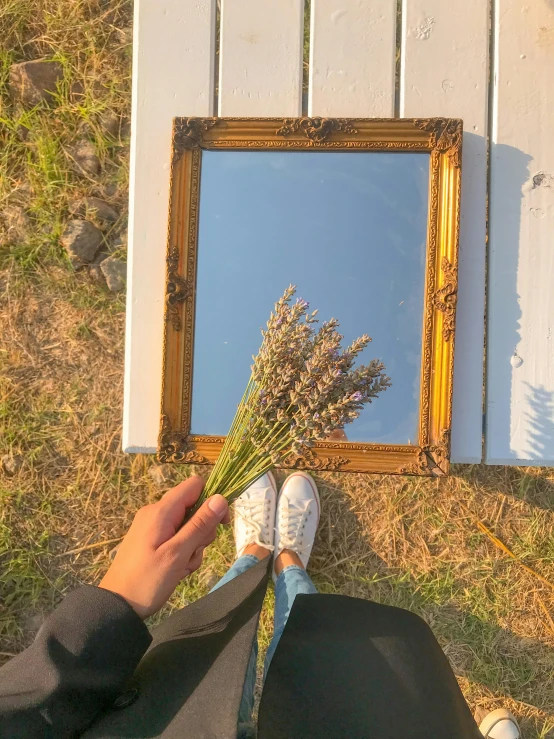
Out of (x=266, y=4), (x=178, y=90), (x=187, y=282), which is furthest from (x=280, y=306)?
(x=266, y=4)

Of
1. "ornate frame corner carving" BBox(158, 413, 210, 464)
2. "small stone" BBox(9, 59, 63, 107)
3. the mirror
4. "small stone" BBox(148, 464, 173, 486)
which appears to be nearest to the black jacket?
"ornate frame corner carving" BBox(158, 413, 210, 464)

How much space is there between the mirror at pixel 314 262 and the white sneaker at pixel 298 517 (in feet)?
1.76

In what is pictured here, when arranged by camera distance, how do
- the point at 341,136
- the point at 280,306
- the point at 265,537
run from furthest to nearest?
the point at 265,537
the point at 341,136
the point at 280,306

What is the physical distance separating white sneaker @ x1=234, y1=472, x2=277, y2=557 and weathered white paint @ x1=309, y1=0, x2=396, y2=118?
1264 millimetres

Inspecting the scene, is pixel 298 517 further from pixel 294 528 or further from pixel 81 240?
pixel 81 240

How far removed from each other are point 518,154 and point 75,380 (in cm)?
169

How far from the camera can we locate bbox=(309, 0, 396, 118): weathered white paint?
1.46m

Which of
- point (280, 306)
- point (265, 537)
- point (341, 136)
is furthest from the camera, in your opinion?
point (265, 537)

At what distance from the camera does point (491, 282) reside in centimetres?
146

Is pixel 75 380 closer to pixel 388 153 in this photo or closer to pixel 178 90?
pixel 178 90

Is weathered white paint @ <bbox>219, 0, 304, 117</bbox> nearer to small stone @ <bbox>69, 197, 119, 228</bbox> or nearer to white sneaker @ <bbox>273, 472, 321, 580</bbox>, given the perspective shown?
small stone @ <bbox>69, 197, 119, 228</bbox>

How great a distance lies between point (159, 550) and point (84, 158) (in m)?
1.56

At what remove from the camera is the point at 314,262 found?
1457 millimetres

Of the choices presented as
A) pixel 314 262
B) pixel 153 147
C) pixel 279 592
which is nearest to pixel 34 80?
pixel 153 147
